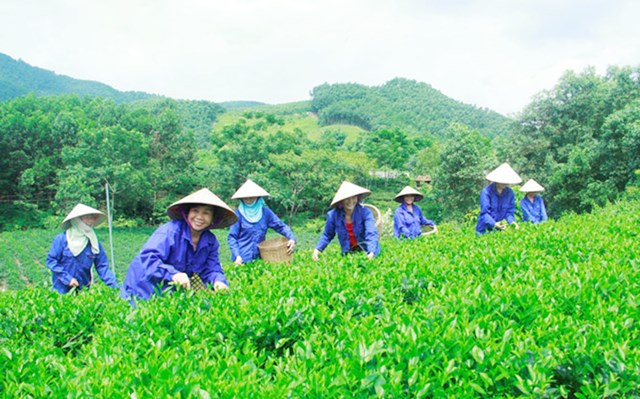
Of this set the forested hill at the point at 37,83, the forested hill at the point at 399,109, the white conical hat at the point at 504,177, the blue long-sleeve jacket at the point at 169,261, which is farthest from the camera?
the forested hill at the point at 399,109

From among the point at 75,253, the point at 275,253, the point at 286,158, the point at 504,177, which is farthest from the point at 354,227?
the point at 286,158

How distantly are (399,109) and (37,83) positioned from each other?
81.7m

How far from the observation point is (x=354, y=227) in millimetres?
5293

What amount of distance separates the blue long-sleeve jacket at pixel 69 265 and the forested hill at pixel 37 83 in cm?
7785

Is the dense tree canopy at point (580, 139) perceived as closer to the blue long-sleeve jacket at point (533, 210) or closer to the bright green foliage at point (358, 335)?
the blue long-sleeve jacket at point (533, 210)

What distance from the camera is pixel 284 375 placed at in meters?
2.02

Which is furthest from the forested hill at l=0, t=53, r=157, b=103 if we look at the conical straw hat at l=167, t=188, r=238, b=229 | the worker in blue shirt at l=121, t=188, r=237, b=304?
the worker in blue shirt at l=121, t=188, r=237, b=304

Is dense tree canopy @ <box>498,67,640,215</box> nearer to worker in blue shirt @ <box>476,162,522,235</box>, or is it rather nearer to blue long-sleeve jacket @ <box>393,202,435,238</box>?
worker in blue shirt @ <box>476,162,522,235</box>

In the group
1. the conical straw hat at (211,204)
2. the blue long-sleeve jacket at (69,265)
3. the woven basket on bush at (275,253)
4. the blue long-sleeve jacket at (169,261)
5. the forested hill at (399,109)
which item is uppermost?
the forested hill at (399,109)

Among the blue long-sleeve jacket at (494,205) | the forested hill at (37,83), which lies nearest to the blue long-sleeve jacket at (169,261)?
the blue long-sleeve jacket at (494,205)

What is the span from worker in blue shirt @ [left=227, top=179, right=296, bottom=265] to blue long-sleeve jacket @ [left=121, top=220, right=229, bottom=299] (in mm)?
1675

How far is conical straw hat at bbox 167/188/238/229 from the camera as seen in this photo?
371 centimetres

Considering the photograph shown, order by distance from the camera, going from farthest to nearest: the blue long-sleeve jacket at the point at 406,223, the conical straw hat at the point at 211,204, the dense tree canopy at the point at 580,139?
the dense tree canopy at the point at 580,139, the blue long-sleeve jacket at the point at 406,223, the conical straw hat at the point at 211,204

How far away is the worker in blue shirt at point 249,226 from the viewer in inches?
223
